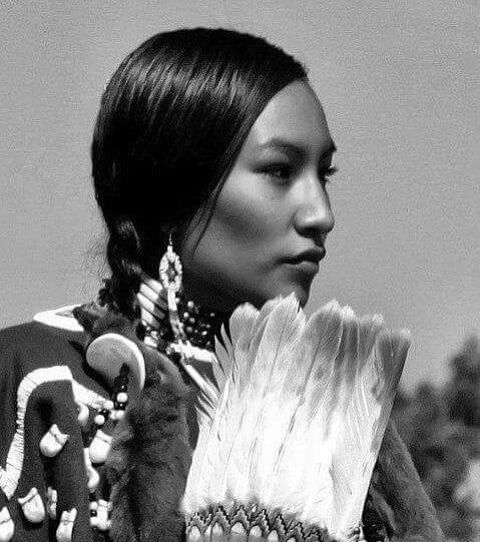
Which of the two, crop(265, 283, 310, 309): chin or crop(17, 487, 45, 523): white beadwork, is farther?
crop(265, 283, 310, 309): chin

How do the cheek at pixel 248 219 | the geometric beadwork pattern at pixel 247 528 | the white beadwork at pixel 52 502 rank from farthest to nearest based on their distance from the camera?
1. the cheek at pixel 248 219
2. the white beadwork at pixel 52 502
3. the geometric beadwork pattern at pixel 247 528

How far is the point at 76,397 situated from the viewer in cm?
301

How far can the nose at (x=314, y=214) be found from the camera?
10.2 ft

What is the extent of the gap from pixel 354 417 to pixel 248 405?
0.18 metres

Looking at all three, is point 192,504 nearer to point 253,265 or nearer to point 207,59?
point 253,265

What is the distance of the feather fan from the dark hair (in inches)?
12.6

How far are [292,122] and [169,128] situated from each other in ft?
0.75

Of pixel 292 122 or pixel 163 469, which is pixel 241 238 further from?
pixel 163 469

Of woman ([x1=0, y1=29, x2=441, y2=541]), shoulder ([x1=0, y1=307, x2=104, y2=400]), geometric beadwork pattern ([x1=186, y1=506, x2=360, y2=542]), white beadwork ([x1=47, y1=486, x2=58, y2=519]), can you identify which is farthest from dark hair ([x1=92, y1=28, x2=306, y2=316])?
geometric beadwork pattern ([x1=186, y1=506, x2=360, y2=542])

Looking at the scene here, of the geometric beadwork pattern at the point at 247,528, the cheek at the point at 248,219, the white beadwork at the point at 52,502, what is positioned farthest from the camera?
the cheek at the point at 248,219

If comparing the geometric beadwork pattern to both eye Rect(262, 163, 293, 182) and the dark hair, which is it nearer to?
the dark hair

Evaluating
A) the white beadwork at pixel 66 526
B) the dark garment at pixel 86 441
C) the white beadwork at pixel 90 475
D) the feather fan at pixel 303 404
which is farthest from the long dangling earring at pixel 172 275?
the white beadwork at pixel 66 526

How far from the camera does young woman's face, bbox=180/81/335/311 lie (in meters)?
3.10

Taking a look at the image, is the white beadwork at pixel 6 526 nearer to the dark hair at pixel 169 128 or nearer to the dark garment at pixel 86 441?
the dark garment at pixel 86 441
